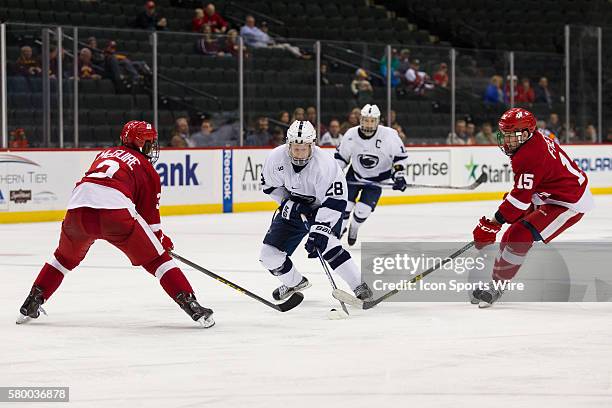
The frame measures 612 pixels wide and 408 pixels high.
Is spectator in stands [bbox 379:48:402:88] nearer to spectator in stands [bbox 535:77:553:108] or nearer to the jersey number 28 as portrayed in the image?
spectator in stands [bbox 535:77:553:108]

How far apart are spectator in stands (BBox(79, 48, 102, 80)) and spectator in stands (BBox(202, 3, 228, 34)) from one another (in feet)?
12.0

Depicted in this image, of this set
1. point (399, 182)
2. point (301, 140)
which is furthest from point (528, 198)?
point (399, 182)

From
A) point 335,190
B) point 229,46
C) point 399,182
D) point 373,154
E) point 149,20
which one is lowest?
point 399,182

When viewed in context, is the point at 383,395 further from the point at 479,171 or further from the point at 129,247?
the point at 479,171

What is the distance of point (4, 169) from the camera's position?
41.0 feet

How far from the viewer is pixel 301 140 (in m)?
6.42

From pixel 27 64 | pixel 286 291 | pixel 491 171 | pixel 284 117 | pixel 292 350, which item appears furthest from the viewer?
pixel 491 171

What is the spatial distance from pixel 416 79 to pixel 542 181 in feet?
32.8

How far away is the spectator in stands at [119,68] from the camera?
537 inches

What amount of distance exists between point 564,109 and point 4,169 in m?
8.83

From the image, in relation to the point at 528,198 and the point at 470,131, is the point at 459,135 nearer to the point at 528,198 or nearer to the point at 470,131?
the point at 470,131

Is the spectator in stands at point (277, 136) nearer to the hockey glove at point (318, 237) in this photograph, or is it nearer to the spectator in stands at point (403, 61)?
the spectator in stands at point (403, 61)

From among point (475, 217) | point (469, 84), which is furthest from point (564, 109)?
point (475, 217)

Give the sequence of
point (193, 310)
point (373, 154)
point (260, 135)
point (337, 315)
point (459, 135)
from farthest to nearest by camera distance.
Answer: point (459, 135) → point (260, 135) → point (373, 154) → point (337, 315) → point (193, 310)
